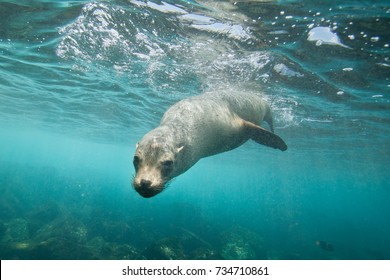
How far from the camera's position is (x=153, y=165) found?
3.03 m

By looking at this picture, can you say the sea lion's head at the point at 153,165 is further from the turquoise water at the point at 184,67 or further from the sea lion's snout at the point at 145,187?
the turquoise water at the point at 184,67

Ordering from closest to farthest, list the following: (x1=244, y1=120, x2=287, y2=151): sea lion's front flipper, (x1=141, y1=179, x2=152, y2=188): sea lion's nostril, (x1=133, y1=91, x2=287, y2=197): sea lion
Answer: (x1=141, y1=179, x2=152, y2=188): sea lion's nostril, (x1=133, y1=91, x2=287, y2=197): sea lion, (x1=244, y1=120, x2=287, y2=151): sea lion's front flipper

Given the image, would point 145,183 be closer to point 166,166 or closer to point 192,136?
point 166,166

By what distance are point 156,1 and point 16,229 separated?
48.7 ft

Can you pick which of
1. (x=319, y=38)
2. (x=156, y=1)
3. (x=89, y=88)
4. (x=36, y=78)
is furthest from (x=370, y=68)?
(x=36, y=78)

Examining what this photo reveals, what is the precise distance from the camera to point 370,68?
840cm

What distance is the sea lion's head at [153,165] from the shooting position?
281cm

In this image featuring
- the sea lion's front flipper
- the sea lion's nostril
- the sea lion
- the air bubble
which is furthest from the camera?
the air bubble

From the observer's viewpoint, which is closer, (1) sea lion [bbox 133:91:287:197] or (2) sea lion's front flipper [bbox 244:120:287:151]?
(1) sea lion [bbox 133:91:287:197]

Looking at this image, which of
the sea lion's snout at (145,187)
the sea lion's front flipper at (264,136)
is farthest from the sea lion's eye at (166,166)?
the sea lion's front flipper at (264,136)

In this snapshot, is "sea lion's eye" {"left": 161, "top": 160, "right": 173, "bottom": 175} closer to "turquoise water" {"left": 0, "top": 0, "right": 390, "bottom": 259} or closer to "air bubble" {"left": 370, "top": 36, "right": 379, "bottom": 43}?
"turquoise water" {"left": 0, "top": 0, "right": 390, "bottom": 259}

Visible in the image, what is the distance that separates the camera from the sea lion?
304 cm

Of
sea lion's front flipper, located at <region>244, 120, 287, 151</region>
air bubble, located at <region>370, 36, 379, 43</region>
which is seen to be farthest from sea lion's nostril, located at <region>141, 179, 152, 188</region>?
air bubble, located at <region>370, 36, 379, 43</region>
